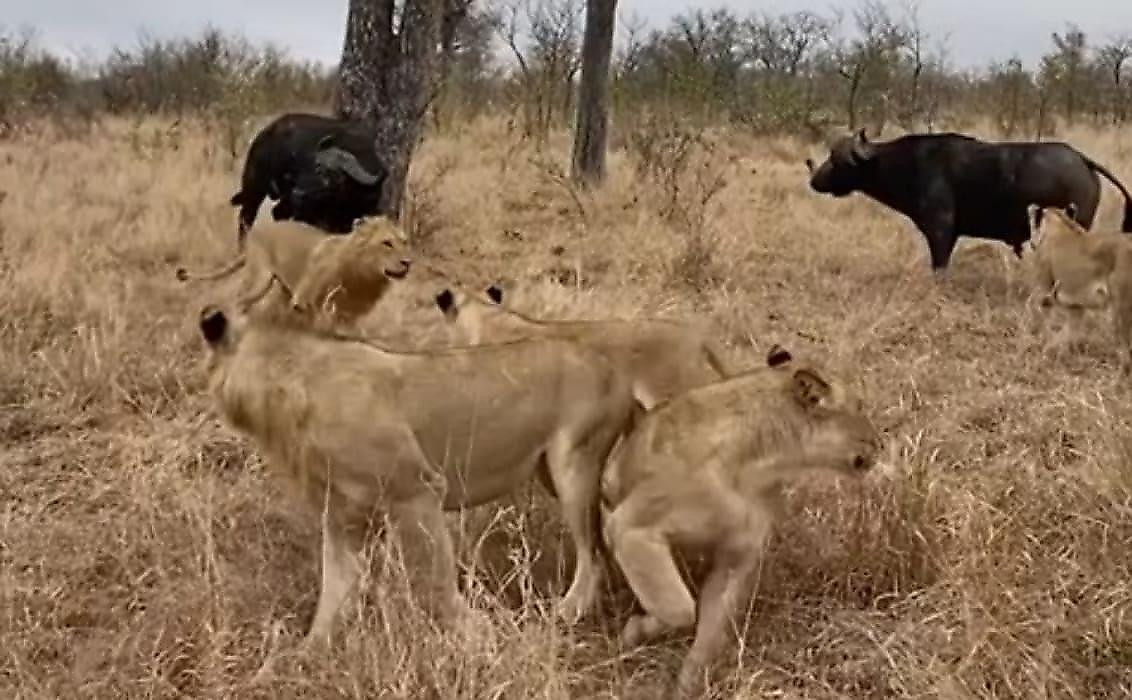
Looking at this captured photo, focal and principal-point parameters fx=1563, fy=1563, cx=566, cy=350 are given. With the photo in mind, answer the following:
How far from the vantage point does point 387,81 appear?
12.4 m

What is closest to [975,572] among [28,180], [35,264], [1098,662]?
[1098,662]

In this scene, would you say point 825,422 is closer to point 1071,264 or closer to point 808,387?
point 808,387

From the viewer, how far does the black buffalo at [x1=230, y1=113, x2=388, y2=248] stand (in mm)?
10742

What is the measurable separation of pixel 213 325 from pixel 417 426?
0.66 metres

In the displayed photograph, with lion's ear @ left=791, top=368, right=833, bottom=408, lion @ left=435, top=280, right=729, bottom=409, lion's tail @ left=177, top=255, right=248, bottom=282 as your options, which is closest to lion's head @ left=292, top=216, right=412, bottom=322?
lion's tail @ left=177, top=255, right=248, bottom=282

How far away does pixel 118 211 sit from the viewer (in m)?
14.2

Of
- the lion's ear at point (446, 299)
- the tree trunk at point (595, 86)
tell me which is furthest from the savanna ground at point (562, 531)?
the tree trunk at point (595, 86)

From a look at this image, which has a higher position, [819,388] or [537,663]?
[819,388]

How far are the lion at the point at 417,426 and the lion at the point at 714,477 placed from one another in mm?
197

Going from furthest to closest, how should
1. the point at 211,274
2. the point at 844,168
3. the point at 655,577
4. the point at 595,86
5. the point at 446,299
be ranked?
1. the point at 595,86
2. the point at 844,168
3. the point at 211,274
4. the point at 446,299
5. the point at 655,577

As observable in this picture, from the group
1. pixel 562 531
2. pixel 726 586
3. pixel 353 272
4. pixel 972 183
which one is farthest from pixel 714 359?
pixel 972 183

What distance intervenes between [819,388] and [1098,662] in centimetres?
107

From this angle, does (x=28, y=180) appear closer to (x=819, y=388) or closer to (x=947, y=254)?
(x=947, y=254)

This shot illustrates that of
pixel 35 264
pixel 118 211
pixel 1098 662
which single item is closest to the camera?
pixel 1098 662
